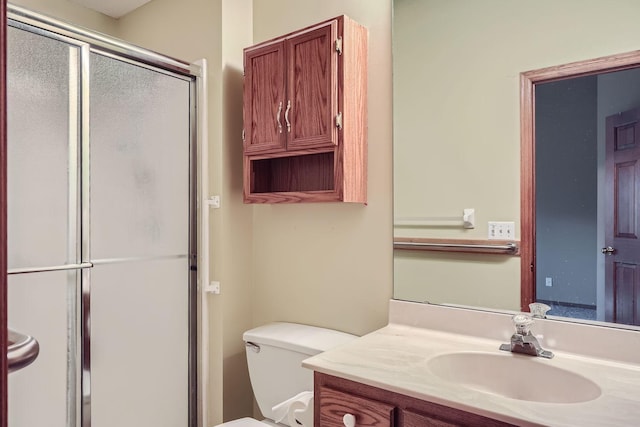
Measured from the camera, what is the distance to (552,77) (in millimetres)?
1427

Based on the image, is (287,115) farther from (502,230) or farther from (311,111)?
(502,230)

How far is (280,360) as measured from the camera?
5.98 ft

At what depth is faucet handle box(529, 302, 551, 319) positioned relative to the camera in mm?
1422

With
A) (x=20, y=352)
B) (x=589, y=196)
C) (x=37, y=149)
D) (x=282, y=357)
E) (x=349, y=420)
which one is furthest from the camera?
(x=282, y=357)

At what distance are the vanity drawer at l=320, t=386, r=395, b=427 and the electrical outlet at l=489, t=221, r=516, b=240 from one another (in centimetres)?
69

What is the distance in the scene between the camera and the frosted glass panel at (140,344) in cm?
177

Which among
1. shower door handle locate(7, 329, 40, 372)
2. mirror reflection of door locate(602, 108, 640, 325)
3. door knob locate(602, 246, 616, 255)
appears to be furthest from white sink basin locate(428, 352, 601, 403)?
shower door handle locate(7, 329, 40, 372)

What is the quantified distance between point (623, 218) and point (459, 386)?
693 millimetres

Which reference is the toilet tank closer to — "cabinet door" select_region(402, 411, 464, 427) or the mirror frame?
"cabinet door" select_region(402, 411, 464, 427)

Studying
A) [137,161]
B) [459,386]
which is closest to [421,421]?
[459,386]

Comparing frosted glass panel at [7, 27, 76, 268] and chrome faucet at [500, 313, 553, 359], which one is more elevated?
frosted glass panel at [7, 27, 76, 268]

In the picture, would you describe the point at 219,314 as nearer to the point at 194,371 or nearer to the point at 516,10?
the point at 194,371

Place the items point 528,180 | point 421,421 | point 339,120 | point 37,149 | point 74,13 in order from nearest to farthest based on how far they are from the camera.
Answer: point 421,421 → point 528,180 → point 37,149 → point 339,120 → point 74,13

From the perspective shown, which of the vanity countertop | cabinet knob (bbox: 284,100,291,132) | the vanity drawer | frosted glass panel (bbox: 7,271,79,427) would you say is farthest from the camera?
cabinet knob (bbox: 284,100,291,132)
